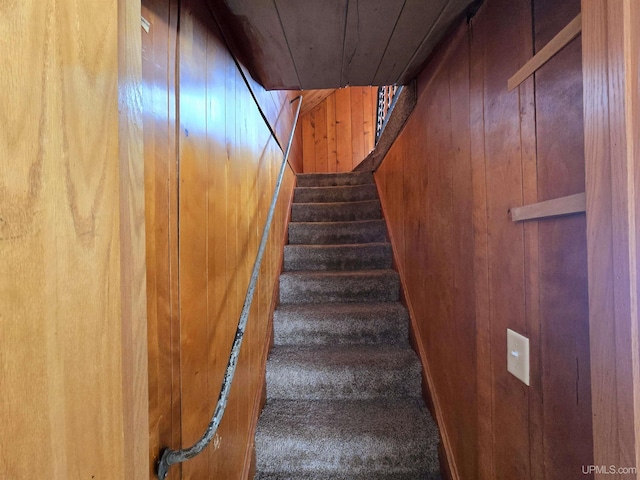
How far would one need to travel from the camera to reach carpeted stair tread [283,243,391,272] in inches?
88.2

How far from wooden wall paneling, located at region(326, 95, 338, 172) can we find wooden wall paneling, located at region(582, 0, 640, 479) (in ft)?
14.3

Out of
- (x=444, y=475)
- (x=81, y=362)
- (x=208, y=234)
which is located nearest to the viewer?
(x=81, y=362)

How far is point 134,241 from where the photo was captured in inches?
16.6

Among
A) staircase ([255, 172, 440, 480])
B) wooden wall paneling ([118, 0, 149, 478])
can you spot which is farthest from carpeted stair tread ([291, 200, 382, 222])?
wooden wall paneling ([118, 0, 149, 478])

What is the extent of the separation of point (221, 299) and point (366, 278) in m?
1.26

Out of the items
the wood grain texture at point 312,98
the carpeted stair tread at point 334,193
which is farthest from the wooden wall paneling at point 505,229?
the wood grain texture at point 312,98

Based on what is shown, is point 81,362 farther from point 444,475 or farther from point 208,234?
point 444,475

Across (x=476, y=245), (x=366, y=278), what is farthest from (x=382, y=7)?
(x=366, y=278)

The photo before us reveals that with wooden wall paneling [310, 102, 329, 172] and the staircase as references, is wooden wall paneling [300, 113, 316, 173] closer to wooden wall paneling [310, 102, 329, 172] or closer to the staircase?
wooden wall paneling [310, 102, 329, 172]

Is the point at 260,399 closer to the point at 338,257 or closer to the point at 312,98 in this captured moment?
the point at 338,257

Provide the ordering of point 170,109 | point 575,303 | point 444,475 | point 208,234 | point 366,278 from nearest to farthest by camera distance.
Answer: point 575,303 < point 170,109 < point 208,234 < point 444,475 < point 366,278

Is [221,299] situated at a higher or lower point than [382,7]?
lower

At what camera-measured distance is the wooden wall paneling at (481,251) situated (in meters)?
0.86

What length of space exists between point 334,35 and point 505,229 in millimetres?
945
